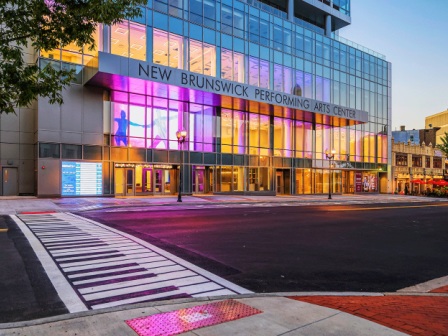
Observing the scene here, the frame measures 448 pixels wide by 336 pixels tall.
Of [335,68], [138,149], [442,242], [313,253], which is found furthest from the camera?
[335,68]

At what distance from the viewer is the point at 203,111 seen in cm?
3359

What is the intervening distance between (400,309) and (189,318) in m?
Answer: 3.28

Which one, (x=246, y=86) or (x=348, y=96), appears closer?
(x=246, y=86)

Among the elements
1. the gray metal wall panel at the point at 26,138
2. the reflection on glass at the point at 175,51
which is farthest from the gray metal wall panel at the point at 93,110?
the reflection on glass at the point at 175,51

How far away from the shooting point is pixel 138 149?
2925cm

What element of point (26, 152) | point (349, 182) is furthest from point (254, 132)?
point (26, 152)

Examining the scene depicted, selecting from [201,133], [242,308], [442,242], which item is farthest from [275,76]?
[242,308]

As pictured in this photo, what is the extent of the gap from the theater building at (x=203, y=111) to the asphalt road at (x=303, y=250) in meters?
13.5

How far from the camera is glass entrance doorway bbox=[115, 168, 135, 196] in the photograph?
2888 centimetres

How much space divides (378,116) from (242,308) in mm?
52346

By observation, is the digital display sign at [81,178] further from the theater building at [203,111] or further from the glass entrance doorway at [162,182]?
the glass entrance doorway at [162,182]

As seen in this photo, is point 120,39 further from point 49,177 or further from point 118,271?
point 118,271

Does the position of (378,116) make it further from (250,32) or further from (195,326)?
(195,326)

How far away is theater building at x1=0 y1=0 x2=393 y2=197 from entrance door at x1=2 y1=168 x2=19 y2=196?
108 millimetres
